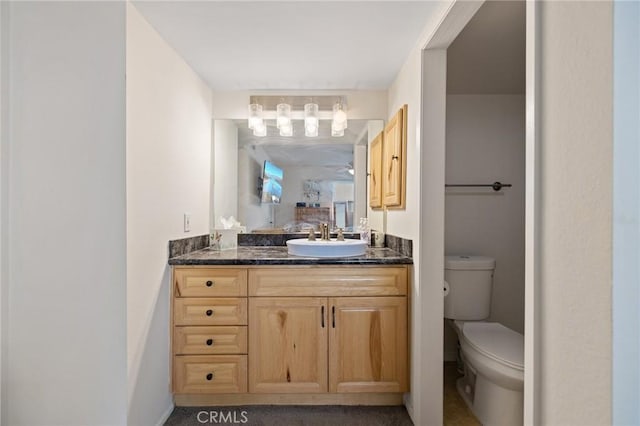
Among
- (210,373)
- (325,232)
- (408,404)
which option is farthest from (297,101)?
(408,404)

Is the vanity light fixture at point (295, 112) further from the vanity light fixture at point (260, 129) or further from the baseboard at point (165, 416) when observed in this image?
the baseboard at point (165, 416)

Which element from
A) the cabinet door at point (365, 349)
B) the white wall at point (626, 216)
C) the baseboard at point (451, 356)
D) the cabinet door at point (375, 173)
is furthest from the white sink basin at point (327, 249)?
the white wall at point (626, 216)

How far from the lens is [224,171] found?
7.89ft

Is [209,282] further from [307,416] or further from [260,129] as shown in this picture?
[260,129]

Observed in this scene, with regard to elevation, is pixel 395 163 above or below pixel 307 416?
above

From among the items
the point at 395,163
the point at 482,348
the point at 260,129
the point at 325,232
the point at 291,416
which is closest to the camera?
the point at 482,348

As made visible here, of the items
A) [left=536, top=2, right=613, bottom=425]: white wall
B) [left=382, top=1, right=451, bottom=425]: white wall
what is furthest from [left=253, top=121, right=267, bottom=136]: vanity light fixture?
[left=536, top=2, right=613, bottom=425]: white wall

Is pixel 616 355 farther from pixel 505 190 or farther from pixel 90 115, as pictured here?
pixel 505 190

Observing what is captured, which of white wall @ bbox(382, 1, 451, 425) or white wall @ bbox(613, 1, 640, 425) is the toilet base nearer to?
white wall @ bbox(382, 1, 451, 425)

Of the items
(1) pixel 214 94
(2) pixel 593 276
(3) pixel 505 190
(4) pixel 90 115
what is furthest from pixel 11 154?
(3) pixel 505 190

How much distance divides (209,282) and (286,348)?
22.7 inches

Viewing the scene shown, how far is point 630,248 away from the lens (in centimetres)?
55

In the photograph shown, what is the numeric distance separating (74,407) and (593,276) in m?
1.96

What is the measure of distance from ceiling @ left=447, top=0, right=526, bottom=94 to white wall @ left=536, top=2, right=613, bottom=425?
0.91 meters
